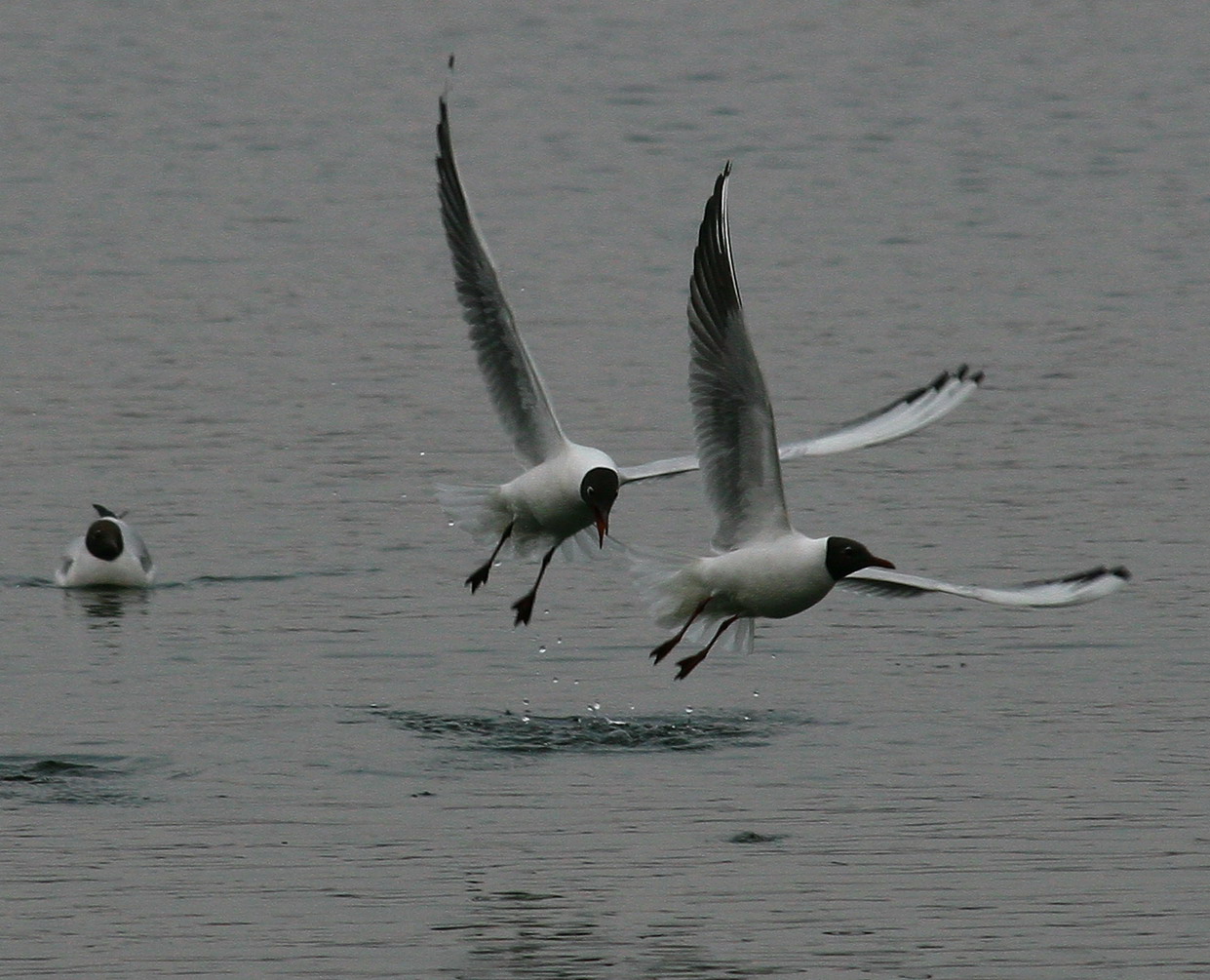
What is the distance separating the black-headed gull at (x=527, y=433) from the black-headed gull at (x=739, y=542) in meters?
0.59

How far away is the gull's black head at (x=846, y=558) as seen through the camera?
10695 mm

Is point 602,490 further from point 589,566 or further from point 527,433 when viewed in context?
point 589,566

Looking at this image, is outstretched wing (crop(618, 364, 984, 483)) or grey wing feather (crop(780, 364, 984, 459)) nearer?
outstretched wing (crop(618, 364, 984, 483))

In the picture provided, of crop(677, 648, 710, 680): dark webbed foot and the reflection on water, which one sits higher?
the reflection on water

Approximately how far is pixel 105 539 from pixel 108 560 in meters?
0.17

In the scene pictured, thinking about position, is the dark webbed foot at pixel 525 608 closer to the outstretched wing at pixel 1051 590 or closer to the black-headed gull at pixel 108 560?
the outstretched wing at pixel 1051 590

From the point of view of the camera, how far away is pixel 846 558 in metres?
10.7

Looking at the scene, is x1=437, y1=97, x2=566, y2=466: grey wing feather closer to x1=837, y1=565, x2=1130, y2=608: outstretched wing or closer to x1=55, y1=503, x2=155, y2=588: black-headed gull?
x1=837, y1=565, x2=1130, y2=608: outstretched wing

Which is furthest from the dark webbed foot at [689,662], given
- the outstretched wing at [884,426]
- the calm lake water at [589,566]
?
the outstretched wing at [884,426]

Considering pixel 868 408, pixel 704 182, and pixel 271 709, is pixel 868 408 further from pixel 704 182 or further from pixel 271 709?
pixel 704 182

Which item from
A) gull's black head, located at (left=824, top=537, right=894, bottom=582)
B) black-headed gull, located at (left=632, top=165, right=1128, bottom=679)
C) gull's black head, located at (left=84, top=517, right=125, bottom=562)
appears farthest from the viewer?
gull's black head, located at (left=84, top=517, right=125, bottom=562)

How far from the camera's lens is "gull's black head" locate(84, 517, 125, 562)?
48.0ft

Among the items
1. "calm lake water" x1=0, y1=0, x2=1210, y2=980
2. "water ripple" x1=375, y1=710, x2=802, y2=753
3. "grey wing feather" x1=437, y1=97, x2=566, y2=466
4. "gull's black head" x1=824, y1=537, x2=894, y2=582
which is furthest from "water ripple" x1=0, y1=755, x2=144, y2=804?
"gull's black head" x1=824, y1=537, x2=894, y2=582

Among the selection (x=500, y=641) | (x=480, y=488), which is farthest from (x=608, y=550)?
(x=480, y=488)
